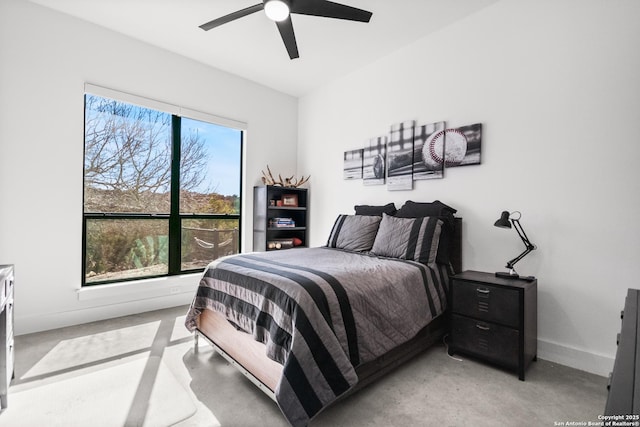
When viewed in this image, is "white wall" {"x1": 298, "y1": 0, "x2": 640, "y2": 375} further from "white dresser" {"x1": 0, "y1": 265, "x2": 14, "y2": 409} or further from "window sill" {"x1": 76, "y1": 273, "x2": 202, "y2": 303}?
"white dresser" {"x1": 0, "y1": 265, "x2": 14, "y2": 409}

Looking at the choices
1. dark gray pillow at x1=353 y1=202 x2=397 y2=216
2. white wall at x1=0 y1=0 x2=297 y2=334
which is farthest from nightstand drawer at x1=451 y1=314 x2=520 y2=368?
white wall at x1=0 y1=0 x2=297 y2=334

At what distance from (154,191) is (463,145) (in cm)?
329

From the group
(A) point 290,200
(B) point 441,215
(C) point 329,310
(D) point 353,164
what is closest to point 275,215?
(A) point 290,200

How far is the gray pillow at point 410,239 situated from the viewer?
256cm

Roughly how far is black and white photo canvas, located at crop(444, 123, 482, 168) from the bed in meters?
0.44

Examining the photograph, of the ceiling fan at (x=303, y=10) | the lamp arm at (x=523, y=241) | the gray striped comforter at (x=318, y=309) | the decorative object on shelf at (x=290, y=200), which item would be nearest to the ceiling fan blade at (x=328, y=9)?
the ceiling fan at (x=303, y=10)

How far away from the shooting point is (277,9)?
216cm

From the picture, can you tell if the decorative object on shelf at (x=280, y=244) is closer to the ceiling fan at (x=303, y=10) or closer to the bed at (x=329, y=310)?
the bed at (x=329, y=310)

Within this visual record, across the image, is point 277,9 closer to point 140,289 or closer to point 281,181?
point 281,181

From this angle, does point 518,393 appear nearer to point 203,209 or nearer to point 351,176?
point 351,176

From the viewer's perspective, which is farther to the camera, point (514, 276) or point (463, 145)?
point (463, 145)

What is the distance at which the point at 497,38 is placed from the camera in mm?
2658

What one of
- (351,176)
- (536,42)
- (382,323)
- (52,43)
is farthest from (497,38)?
(52,43)

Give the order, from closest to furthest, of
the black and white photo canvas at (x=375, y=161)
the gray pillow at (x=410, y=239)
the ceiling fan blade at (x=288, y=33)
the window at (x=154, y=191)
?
the ceiling fan blade at (x=288, y=33) < the gray pillow at (x=410, y=239) < the window at (x=154, y=191) < the black and white photo canvas at (x=375, y=161)
